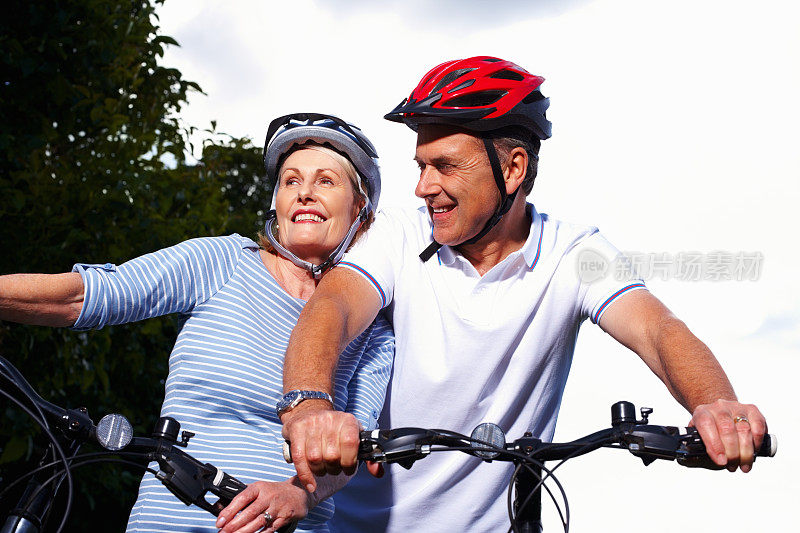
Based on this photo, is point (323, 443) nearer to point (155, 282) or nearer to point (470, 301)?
point (155, 282)

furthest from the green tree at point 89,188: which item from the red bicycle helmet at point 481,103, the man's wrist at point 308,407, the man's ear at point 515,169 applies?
the man's wrist at point 308,407

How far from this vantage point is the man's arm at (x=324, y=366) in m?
2.25

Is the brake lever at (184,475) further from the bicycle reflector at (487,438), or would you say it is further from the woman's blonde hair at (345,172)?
the woman's blonde hair at (345,172)

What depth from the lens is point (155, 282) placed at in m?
3.17

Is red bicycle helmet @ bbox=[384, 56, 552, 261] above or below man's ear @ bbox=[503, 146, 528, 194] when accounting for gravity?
above

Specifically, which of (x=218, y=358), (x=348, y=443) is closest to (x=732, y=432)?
(x=348, y=443)

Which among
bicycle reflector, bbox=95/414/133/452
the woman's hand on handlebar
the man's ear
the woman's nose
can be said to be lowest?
the woman's hand on handlebar

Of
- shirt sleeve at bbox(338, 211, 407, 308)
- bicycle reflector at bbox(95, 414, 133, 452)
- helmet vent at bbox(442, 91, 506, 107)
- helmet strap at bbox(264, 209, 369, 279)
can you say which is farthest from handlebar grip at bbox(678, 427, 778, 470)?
helmet vent at bbox(442, 91, 506, 107)

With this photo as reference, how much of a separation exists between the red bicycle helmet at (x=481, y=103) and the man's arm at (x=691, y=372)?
2.32 feet

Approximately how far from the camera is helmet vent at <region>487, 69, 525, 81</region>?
13.0 ft

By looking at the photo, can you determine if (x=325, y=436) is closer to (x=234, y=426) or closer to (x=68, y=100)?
(x=234, y=426)

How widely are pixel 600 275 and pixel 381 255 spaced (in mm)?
938

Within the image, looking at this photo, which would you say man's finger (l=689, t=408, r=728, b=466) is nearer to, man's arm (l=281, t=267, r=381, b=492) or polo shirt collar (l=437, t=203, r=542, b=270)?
man's arm (l=281, t=267, r=381, b=492)

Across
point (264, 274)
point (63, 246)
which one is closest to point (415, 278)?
point (264, 274)
